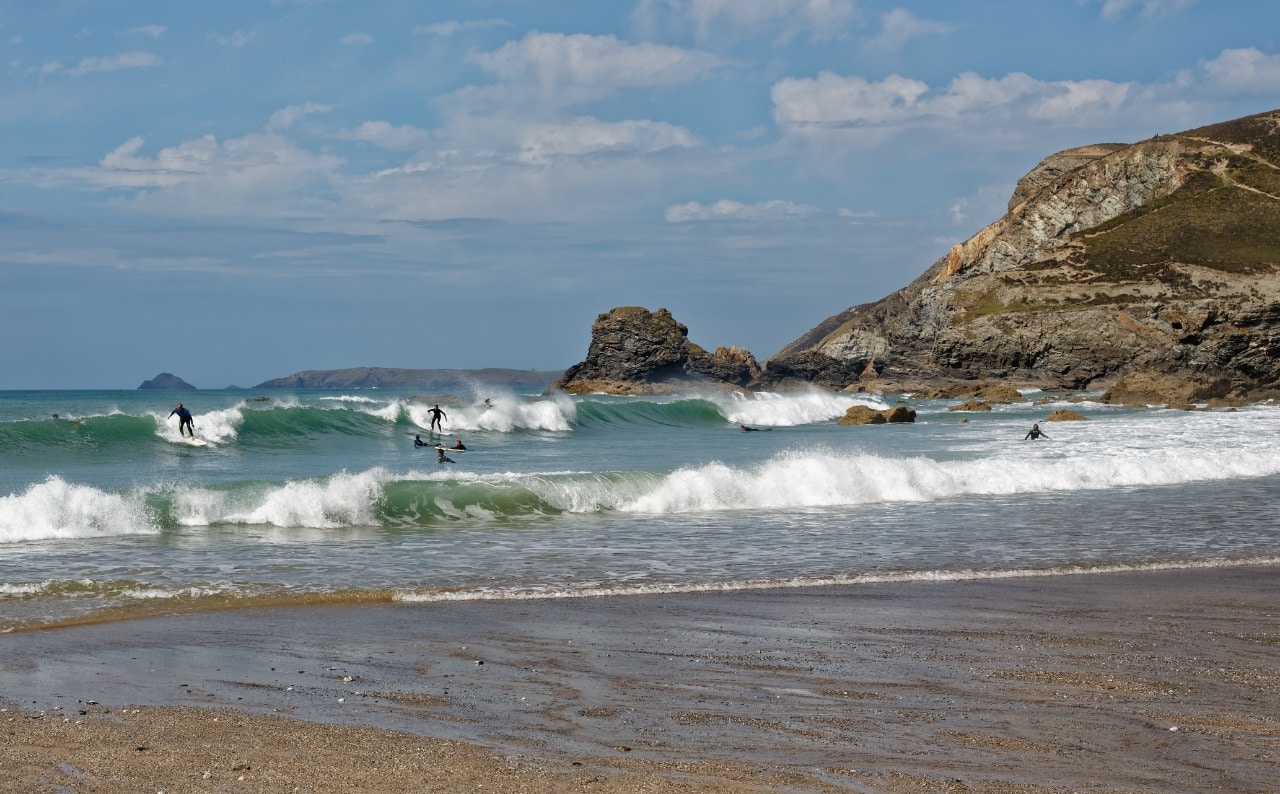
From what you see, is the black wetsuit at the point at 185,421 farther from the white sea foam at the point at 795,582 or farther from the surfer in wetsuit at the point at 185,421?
the white sea foam at the point at 795,582

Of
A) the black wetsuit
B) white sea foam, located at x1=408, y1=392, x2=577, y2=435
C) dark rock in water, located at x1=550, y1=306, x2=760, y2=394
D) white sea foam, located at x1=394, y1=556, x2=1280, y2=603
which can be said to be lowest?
white sea foam, located at x1=394, y1=556, x2=1280, y2=603

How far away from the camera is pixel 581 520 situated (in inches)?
619

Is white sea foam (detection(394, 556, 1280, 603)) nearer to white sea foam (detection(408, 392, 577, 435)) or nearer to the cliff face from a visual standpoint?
white sea foam (detection(408, 392, 577, 435))

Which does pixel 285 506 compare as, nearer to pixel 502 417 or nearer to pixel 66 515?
pixel 66 515

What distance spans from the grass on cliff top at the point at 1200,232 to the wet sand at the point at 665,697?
74.8 metres

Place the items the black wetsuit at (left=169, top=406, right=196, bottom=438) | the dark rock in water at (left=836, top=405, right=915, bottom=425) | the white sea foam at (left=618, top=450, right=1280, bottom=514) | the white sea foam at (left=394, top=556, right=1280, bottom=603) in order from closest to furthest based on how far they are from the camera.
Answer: the white sea foam at (left=394, top=556, right=1280, bottom=603), the white sea foam at (left=618, top=450, right=1280, bottom=514), the black wetsuit at (left=169, top=406, right=196, bottom=438), the dark rock in water at (left=836, top=405, right=915, bottom=425)

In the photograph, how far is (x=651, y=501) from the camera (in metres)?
17.1

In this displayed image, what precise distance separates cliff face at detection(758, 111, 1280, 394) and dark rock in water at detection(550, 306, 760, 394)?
7378 mm

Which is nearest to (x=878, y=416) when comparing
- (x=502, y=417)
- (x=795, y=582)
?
(x=502, y=417)

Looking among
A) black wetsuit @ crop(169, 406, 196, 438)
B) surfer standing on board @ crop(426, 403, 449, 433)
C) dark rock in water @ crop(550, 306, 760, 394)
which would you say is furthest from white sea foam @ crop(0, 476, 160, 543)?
dark rock in water @ crop(550, 306, 760, 394)

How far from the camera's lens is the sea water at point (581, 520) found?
10602 millimetres

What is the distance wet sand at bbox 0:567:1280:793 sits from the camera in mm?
4914

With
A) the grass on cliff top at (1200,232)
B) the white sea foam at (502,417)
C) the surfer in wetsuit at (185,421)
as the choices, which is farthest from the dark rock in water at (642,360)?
the surfer in wetsuit at (185,421)

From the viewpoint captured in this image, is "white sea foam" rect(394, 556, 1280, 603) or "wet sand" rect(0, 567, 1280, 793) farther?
"white sea foam" rect(394, 556, 1280, 603)
